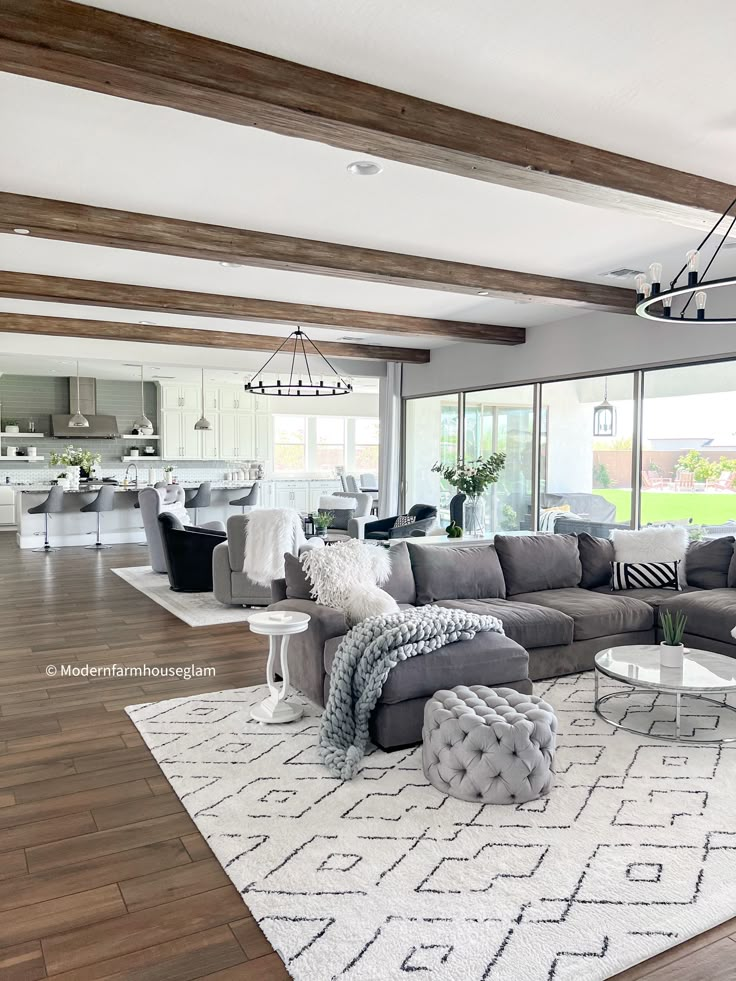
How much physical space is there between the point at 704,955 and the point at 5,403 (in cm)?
1292

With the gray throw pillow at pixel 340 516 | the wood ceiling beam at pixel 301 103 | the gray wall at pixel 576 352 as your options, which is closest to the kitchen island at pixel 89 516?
the gray throw pillow at pixel 340 516

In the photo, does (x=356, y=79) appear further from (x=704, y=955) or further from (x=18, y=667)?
(x=18, y=667)

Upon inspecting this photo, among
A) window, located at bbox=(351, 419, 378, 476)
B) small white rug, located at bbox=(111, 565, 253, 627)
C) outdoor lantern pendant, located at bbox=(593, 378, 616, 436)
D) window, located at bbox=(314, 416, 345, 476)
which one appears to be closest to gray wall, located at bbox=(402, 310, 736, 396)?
outdoor lantern pendant, located at bbox=(593, 378, 616, 436)

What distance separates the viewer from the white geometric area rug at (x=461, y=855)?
2.07 m

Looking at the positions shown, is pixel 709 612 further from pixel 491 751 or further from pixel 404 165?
pixel 404 165

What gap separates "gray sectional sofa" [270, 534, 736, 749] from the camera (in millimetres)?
3523

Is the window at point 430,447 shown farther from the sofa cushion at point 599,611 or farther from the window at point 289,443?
the sofa cushion at point 599,611

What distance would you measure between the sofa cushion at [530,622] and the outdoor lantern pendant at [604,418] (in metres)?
3.16

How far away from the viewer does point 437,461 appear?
10.2m

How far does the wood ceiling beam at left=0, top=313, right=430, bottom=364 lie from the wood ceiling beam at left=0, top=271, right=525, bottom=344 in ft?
4.48

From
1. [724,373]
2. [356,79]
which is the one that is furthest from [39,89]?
[724,373]

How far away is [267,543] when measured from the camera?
20.8 ft

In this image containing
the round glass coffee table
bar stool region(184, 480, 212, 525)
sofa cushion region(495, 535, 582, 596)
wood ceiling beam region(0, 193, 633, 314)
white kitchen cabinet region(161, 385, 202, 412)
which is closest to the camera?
the round glass coffee table

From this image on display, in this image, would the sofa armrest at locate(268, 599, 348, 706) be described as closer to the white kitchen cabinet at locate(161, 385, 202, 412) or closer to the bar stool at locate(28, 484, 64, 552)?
the bar stool at locate(28, 484, 64, 552)
